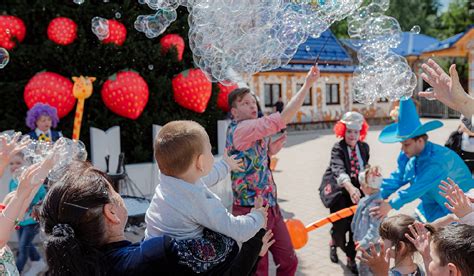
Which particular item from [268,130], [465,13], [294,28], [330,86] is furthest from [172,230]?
[465,13]

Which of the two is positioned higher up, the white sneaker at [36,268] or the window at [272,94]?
the white sneaker at [36,268]

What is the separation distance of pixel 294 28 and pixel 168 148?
5.14 feet

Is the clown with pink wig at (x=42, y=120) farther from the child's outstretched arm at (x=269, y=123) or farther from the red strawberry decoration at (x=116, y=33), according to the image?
the child's outstretched arm at (x=269, y=123)

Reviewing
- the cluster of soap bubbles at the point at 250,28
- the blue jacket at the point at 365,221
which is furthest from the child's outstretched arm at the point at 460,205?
the blue jacket at the point at 365,221

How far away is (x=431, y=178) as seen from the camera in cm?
338

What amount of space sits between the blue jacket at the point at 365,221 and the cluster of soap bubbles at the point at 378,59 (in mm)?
1005

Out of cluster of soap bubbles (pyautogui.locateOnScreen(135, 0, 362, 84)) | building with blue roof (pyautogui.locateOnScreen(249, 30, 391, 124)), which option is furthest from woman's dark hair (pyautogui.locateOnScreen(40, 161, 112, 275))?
building with blue roof (pyautogui.locateOnScreen(249, 30, 391, 124))

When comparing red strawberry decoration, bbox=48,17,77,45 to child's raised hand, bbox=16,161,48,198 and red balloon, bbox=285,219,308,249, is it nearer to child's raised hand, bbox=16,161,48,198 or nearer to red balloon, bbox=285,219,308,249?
red balloon, bbox=285,219,308,249

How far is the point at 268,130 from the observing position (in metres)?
3.34

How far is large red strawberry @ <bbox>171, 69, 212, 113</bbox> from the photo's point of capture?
691cm

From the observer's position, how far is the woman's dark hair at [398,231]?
2635mm

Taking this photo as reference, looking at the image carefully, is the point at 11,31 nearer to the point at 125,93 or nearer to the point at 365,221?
the point at 125,93

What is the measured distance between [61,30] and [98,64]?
2.32 ft

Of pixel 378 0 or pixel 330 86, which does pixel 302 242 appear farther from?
pixel 330 86
